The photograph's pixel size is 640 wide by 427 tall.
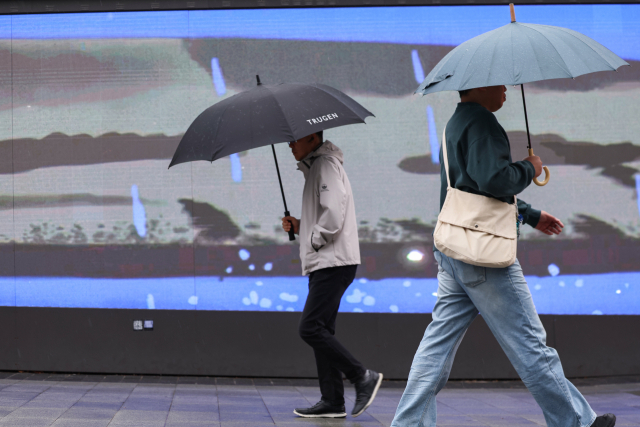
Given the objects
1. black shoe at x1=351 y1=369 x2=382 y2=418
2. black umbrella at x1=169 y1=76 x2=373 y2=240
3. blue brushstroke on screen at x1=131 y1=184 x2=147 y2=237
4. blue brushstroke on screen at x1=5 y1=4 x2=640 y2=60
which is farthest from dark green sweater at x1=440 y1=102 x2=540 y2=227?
blue brushstroke on screen at x1=131 y1=184 x2=147 y2=237

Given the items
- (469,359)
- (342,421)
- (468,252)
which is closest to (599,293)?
(469,359)

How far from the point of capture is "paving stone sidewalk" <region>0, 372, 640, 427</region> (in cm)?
431

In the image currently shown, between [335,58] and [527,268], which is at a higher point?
[335,58]

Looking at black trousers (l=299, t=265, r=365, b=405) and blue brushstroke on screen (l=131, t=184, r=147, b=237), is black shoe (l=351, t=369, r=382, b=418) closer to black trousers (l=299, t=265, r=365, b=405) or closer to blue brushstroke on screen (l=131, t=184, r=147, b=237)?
black trousers (l=299, t=265, r=365, b=405)

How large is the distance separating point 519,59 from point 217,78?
4069 millimetres

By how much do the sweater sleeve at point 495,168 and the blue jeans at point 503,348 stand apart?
0.38m

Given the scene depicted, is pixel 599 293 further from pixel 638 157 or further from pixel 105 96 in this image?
pixel 105 96

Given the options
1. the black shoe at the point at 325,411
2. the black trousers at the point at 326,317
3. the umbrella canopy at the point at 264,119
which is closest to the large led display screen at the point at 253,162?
the black shoe at the point at 325,411

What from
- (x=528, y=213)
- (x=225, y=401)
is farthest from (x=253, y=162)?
(x=528, y=213)

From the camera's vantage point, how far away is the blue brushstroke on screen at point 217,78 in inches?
256

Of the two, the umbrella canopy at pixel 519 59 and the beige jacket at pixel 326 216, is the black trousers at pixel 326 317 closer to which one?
the beige jacket at pixel 326 216

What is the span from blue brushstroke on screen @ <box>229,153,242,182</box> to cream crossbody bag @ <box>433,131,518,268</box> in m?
3.58

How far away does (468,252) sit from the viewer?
9.89 ft

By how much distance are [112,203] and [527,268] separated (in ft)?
13.4
